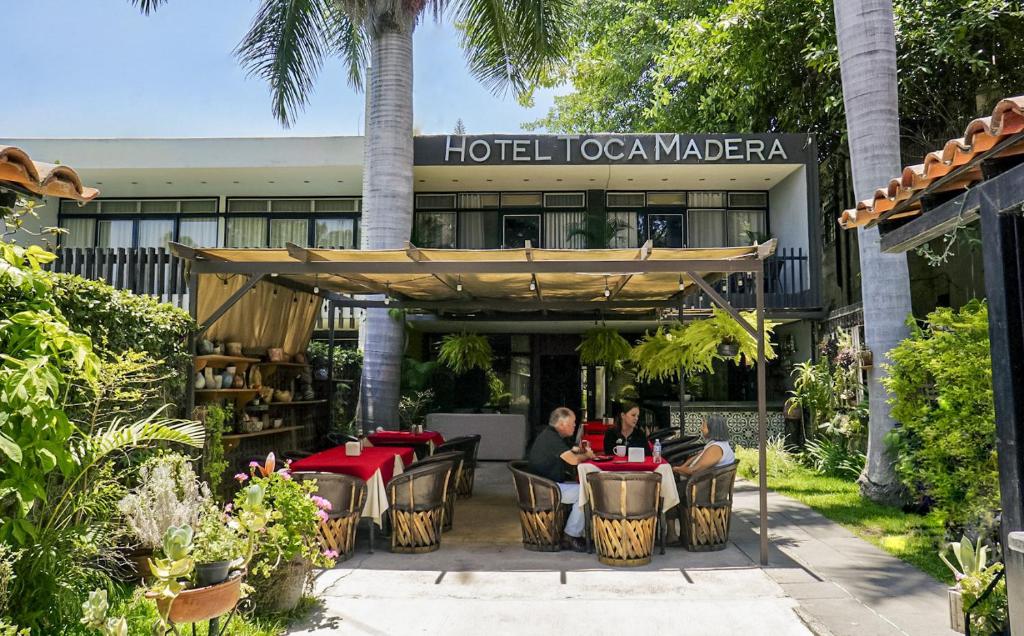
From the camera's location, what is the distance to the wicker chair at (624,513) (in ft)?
20.3

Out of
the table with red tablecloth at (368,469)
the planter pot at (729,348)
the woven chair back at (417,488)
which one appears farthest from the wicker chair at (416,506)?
the planter pot at (729,348)

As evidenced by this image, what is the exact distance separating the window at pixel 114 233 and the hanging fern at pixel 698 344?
12.4 metres

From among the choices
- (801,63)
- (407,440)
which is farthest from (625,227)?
(407,440)

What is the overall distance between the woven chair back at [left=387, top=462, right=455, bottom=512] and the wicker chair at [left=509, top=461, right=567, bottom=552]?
0.73 metres

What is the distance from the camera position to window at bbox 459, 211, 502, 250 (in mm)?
16484

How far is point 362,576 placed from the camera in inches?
237

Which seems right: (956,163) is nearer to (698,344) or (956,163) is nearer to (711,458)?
(711,458)

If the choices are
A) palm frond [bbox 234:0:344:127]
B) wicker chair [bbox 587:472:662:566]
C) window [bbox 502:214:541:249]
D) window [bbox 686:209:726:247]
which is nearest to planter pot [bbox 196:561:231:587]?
wicker chair [bbox 587:472:662:566]

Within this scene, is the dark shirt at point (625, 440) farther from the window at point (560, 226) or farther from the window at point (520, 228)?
the window at point (520, 228)

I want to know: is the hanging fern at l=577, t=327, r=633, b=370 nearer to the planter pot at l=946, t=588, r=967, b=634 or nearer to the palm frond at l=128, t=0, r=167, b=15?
the palm frond at l=128, t=0, r=167, b=15

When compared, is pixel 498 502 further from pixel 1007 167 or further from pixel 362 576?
pixel 1007 167

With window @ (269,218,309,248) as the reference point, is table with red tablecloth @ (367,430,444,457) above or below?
below

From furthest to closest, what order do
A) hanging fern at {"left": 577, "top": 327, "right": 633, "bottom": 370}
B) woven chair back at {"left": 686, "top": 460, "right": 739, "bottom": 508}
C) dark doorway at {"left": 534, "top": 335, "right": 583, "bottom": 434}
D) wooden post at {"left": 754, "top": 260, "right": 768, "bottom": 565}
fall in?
dark doorway at {"left": 534, "top": 335, "right": 583, "bottom": 434} < hanging fern at {"left": 577, "top": 327, "right": 633, "bottom": 370} < woven chair back at {"left": 686, "top": 460, "right": 739, "bottom": 508} < wooden post at {"left": 754, "top": 260, "right": 768, "bottom": 565}

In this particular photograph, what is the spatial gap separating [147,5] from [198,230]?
6.11 metres
